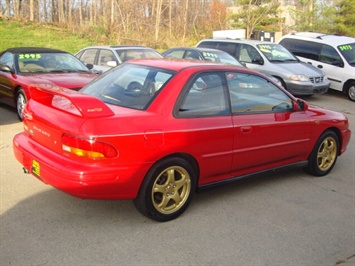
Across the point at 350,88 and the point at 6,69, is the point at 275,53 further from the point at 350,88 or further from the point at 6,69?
the point at 6,69

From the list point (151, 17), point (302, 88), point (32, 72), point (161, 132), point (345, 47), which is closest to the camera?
point (161, 132)

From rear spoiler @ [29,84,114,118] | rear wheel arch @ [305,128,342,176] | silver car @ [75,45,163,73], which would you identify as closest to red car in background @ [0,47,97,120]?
silver car @ [75,45,163,73]

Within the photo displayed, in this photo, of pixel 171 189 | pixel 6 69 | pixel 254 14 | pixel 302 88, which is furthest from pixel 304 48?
pixel 254 14

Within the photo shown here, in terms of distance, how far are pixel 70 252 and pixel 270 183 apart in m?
2.83

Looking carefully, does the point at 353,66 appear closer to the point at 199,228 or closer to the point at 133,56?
the point at 133,56

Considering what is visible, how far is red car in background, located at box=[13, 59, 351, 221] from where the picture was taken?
3.46 m

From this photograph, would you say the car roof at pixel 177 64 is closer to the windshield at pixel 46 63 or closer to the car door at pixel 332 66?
the windshield at pixel 46 63

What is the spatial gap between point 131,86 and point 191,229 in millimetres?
1594

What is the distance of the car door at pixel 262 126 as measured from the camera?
443 cm

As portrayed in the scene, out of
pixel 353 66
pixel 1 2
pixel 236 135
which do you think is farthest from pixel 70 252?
pixel 1 2

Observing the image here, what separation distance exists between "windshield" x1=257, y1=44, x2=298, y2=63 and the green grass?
1245 centimetres

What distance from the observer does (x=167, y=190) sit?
3889 millimetres

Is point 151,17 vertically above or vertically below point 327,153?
above

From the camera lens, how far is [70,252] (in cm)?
326
